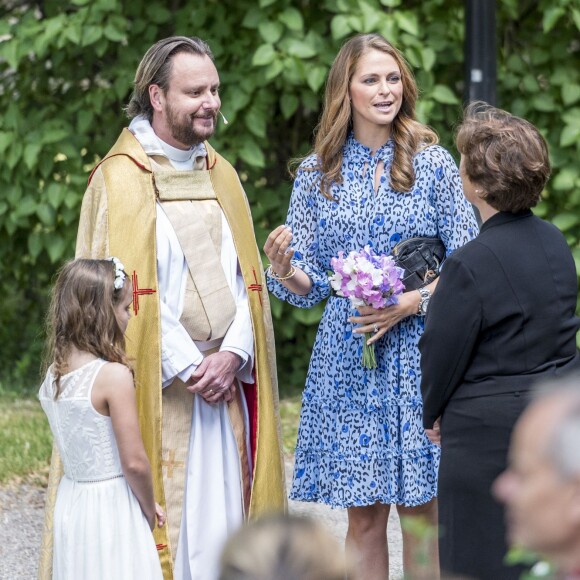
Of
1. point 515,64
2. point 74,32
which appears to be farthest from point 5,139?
point 515,64

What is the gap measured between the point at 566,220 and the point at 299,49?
5.67 ft

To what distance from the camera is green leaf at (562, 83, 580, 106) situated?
687cm

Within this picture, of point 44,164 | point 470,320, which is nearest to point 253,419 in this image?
point 470,320

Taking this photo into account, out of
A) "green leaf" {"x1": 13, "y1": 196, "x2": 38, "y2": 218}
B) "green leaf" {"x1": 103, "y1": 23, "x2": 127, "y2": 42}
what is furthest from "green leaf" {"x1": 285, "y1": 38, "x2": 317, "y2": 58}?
"green leaf" {"x1": 13, "y1": 196, "x2": 38, "y2": 218}

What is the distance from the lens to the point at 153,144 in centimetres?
420

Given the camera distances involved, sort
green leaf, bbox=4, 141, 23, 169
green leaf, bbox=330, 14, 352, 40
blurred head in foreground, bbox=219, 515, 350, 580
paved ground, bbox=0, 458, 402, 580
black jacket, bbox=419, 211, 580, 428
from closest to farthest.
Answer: blurred head in foreground, bbox=219, 515, 350, 580
black jacket, bbox=419, 211, 580, 428
paved ground, bbox=0, 458, 402, 580
green leaf, bbox=330, 14, 352, 40
green leaf, bbox=4, 141, 23, 169

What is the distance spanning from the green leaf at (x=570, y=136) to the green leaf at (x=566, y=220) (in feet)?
1.26

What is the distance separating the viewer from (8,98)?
7.41 meters

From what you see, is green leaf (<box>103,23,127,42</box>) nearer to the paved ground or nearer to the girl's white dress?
the paved ground

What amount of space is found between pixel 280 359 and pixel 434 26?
7.79ft

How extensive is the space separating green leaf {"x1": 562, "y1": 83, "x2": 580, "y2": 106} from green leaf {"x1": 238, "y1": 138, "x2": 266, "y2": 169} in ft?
5.70

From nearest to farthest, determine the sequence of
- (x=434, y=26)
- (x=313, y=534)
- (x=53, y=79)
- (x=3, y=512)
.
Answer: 1. (x=313, y=534)
2. (x=3, y=512)
3. (x=434, y=26)
4. (x=53, y=79)

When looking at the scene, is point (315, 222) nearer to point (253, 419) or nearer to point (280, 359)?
point (253, 419)

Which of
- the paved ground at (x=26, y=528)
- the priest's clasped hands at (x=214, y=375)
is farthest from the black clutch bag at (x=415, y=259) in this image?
the paved ground at (x=26, y=528)
